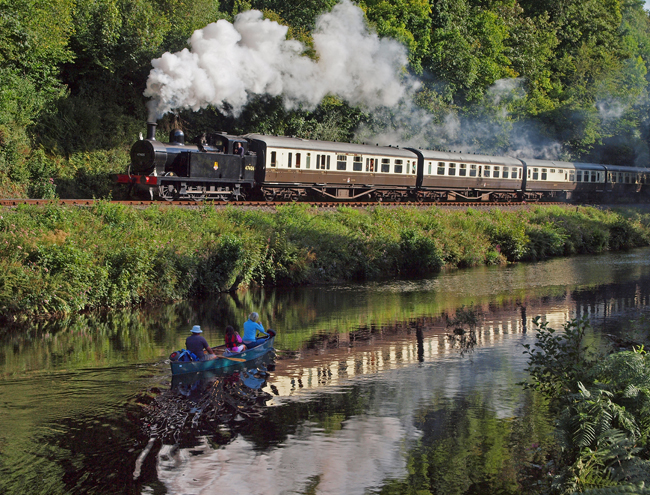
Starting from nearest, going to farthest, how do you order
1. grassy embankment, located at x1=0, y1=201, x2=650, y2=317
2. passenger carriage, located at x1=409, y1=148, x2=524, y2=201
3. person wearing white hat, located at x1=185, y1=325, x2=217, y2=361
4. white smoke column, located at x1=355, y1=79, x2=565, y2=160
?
person wearing white hat, located at x1=185, y1=325, x2=217, y2=361, grassy embankment, located at x1=0, y1=201, x2=650, y2=317, passenger carriage, located at x1=409, y1=148, x2=524, y2=201, white smoke column, located at x1=355, y1=79, x2=565, y2=160

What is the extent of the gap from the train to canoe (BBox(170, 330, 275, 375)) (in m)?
13.5

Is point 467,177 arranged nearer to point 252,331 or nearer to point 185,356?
point 252,331

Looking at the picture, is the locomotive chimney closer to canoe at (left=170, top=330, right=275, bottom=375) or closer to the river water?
the river water

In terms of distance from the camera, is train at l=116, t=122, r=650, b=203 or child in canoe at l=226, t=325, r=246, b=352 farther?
train at l=116, t=122, r=650, b=203

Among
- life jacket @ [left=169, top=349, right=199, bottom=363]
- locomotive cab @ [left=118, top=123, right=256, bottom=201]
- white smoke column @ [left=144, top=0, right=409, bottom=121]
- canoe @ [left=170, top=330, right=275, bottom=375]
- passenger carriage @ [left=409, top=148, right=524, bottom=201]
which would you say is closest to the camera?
canoe @ [left=170, top=330, right=275, bottom=375]

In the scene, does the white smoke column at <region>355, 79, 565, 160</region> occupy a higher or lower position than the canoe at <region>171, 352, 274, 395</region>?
higher

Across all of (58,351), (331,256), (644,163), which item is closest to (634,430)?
(58,351)

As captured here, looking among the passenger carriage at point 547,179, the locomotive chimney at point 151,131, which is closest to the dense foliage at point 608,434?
the locomotive chimney at point 151,131

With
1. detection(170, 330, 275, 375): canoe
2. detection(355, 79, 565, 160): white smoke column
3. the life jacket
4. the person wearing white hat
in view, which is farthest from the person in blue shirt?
detection(355, 79, 565, 160): white smoke column

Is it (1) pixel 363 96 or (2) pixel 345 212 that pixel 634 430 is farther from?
(1) pixel 363 96

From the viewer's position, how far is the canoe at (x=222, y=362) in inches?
542

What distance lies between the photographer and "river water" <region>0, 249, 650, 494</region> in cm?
977

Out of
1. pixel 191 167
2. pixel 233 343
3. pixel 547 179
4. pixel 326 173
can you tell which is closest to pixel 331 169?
pixel 326 173

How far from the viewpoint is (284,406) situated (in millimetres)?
12711
